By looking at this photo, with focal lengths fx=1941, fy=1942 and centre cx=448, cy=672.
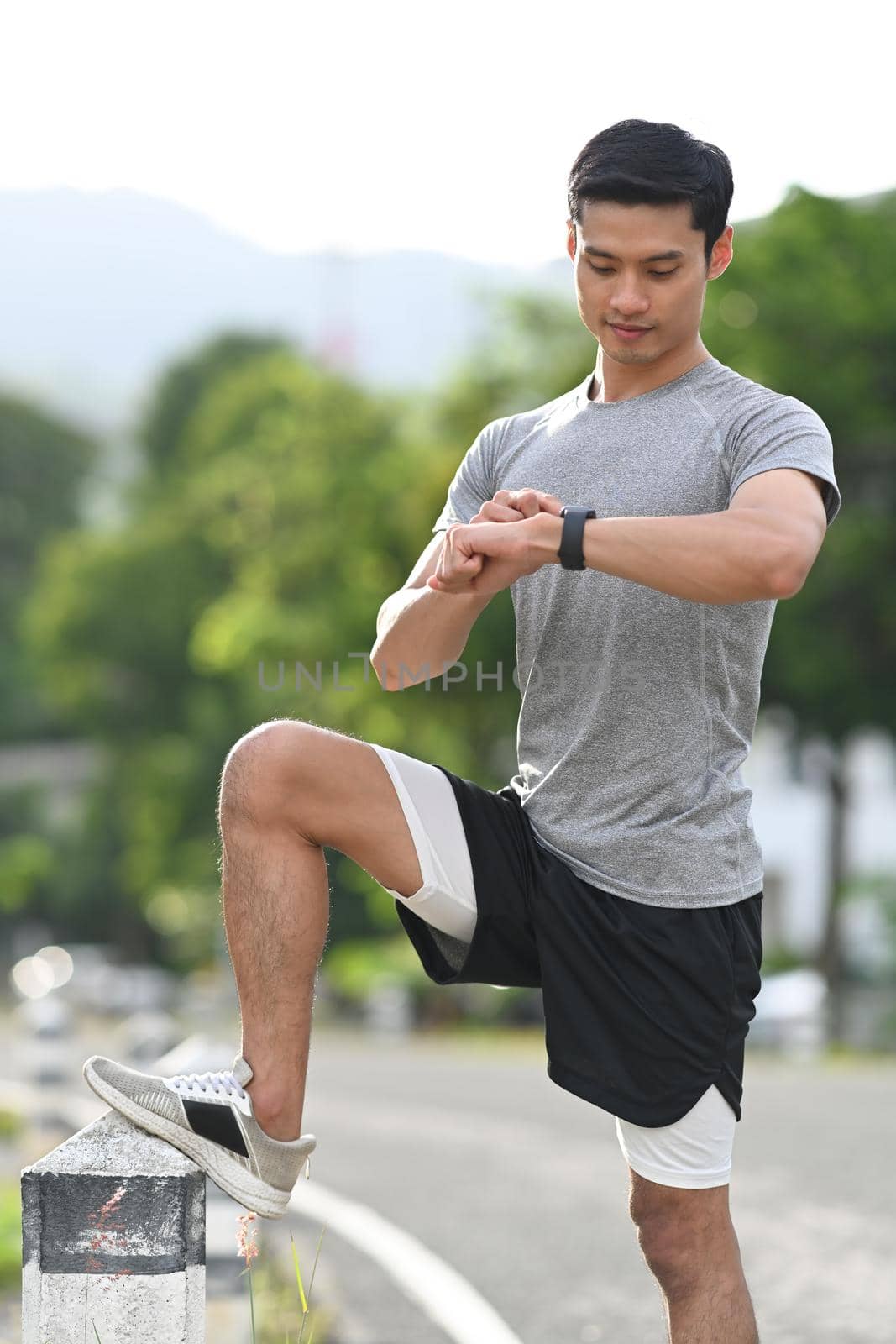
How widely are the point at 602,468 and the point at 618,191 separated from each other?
519 millimetres

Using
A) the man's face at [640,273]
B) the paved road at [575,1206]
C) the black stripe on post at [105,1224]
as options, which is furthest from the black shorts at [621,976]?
the paved road at [575,1206]

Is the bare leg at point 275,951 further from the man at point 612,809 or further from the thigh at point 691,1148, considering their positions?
the thigh at point 691,1148

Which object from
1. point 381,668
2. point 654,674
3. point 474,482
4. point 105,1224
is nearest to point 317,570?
point 474,482

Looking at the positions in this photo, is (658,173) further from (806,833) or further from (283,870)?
→ (806,833)

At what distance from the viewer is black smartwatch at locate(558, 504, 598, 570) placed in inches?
132

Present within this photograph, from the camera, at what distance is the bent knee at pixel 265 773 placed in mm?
3551

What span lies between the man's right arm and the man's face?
528mm

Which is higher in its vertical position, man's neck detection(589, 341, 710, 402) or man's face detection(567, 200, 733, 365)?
man's face detection(567, 200, 733, 365)

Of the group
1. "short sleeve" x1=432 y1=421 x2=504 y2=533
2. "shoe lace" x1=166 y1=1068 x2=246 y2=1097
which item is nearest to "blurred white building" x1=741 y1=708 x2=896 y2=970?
"short sleeve" x1=432 y1=421 x2=504 y2=533

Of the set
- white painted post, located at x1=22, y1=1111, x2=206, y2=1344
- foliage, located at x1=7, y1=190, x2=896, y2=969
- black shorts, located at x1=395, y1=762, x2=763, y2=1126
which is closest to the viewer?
white painted post, located at x1=22, y1=1111, x2=206, y2=1344

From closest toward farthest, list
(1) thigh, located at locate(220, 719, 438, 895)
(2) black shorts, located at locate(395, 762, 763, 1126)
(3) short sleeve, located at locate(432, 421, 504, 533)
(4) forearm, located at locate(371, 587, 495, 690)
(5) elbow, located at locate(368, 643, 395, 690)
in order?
(1) thigh, located at locate(220, 719, 438, 895)
(2) black shorts, located at locate(395, 762, 763, 1126)
(4) forearm, located at locate(371, 587, 495, 690)
(5) elbow, located at locate(368, 643, 395, 690)
(3) short sleeve, located at locate(432, 421, 504, 533)

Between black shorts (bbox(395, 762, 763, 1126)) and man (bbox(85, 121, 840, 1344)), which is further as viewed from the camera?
black shorts (bbox(395, 762, 763, 1126))

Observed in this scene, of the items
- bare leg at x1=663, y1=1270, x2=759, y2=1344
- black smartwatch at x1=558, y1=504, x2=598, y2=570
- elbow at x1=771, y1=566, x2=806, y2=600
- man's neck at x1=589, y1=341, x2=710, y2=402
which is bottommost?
bare leg at x1=663, y1=1270, x2=759, y2=1344

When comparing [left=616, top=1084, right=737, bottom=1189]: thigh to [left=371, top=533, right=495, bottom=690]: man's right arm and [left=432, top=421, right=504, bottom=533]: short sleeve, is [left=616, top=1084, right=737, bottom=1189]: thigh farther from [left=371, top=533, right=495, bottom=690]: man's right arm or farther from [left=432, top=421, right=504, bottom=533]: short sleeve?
[left=432, top=421, right=504, bottom=533]: short sleeve
